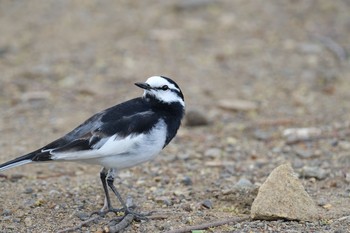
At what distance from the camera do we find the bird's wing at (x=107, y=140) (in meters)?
5.79

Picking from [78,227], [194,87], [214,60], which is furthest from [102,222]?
[214,60]

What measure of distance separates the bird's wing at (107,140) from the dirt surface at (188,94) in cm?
56

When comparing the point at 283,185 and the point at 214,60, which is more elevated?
the point at 214,60

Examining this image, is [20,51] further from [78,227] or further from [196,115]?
[78,227]

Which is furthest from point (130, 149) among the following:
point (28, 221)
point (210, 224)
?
point (28, 221)

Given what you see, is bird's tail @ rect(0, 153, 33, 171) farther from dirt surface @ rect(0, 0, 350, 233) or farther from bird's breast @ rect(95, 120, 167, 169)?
bird's breast @ rect(95, 120, 167, 169)

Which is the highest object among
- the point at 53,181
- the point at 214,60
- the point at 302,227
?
the point at 214,60

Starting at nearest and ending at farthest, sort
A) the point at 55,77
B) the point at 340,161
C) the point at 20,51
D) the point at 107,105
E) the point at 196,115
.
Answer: the point at 340,161, the point at 196,115, the point at 107,105, the point at 55,77, the point at 20,51

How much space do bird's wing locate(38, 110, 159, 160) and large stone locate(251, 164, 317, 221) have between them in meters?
1.09

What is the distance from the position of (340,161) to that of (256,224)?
2220 millimetres

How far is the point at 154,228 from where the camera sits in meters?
5.72

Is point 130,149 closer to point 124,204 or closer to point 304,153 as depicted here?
point 124,204

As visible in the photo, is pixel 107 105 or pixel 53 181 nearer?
pixel 53 181

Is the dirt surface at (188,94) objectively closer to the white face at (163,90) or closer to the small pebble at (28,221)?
the small pebble at (28,221)
